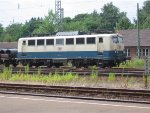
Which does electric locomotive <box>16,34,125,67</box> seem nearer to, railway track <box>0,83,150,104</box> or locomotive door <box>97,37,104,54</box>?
locomotive door <box>97,37,104,54</box>

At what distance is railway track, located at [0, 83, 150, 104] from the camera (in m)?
16.1

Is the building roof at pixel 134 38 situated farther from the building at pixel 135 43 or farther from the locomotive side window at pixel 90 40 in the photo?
the locomotive side window at pixel 90 40

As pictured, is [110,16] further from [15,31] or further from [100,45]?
[100,45]

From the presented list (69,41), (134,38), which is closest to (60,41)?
(69,41)

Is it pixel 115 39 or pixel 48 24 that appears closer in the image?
pixel 115 39

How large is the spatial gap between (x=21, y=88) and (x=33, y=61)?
16.1 m

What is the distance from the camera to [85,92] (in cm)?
1777

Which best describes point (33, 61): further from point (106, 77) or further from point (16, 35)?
point (16, 35)

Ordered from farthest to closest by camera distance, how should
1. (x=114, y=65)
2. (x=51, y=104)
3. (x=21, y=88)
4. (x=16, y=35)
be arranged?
(x=16, y=35)
(x=114, y=65)
(x=21, y=88)
(x=51, y=104)

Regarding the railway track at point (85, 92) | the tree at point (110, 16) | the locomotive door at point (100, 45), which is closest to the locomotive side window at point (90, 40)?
the locomotive door at point (100, 45)

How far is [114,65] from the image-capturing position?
32.8 m

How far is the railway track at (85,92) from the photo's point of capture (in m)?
→ 16.1

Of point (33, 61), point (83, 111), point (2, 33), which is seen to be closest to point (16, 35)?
point (2, 33)

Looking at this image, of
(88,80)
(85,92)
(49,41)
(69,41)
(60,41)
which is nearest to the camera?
(85,92)
